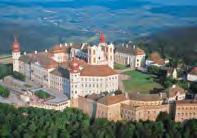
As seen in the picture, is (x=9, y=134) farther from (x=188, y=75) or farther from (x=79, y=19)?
(x=79, y=19)

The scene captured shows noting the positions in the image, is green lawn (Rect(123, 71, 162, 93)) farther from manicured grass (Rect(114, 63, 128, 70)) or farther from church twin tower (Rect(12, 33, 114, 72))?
manicured grass (Rect(114, 63, 128, 70))

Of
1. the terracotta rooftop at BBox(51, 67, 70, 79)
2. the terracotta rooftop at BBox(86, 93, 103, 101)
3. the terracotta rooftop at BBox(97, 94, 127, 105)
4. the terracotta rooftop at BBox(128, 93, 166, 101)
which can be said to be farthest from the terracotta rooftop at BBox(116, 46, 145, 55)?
the terracotta rooftop at BBox(97, 94, 127, 105)

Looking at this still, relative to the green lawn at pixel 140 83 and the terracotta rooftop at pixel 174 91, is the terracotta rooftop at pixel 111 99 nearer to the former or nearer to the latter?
the terracotta rooftop at pixel 174 91

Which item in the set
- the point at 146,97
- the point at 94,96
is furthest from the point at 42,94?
the point at 146,97

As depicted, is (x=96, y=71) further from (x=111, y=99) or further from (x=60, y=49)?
(x=60, y=49)

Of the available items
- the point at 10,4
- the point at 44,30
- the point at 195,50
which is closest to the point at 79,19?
the point at 44,30

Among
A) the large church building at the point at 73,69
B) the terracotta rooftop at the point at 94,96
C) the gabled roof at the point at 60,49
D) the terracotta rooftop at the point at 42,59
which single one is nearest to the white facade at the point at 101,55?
the large church building at the point at 73,69
